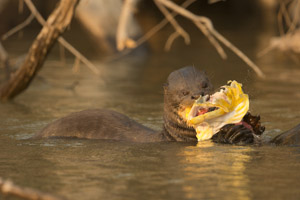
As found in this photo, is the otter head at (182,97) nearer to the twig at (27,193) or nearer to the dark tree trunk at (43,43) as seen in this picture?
the dark tree trunk at (43,43)

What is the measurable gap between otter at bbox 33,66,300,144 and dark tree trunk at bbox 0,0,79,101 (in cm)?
118

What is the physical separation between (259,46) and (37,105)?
6601mm

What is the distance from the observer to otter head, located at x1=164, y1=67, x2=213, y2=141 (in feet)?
15.0

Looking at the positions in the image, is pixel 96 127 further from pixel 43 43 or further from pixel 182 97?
pixel 43 43

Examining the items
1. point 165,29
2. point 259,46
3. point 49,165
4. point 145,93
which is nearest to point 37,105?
point 145,93

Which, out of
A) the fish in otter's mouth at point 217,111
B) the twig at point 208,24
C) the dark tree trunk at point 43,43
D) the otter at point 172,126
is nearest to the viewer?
the fish in otter's mouth at point 217,111

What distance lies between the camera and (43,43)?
617 centimetres

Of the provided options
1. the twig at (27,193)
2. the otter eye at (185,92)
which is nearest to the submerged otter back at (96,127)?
the otter eye at (185,92)

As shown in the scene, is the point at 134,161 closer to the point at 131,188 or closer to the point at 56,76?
the point at 131,188

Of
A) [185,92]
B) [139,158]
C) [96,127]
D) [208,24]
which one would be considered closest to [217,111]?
[185,92]

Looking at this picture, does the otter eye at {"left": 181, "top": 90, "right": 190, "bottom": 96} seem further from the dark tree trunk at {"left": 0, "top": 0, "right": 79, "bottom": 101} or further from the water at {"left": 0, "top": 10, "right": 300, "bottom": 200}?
the dark tree trunk at {"left": 0, "top": 0, "right": 79, "bottom": 101}

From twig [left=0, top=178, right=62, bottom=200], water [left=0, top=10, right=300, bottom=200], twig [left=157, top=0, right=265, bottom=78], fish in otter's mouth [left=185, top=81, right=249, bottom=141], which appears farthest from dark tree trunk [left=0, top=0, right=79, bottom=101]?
twig [left=0, top=178, right=62, bottom=200]

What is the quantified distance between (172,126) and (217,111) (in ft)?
1.49

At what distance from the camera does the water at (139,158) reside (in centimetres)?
349
